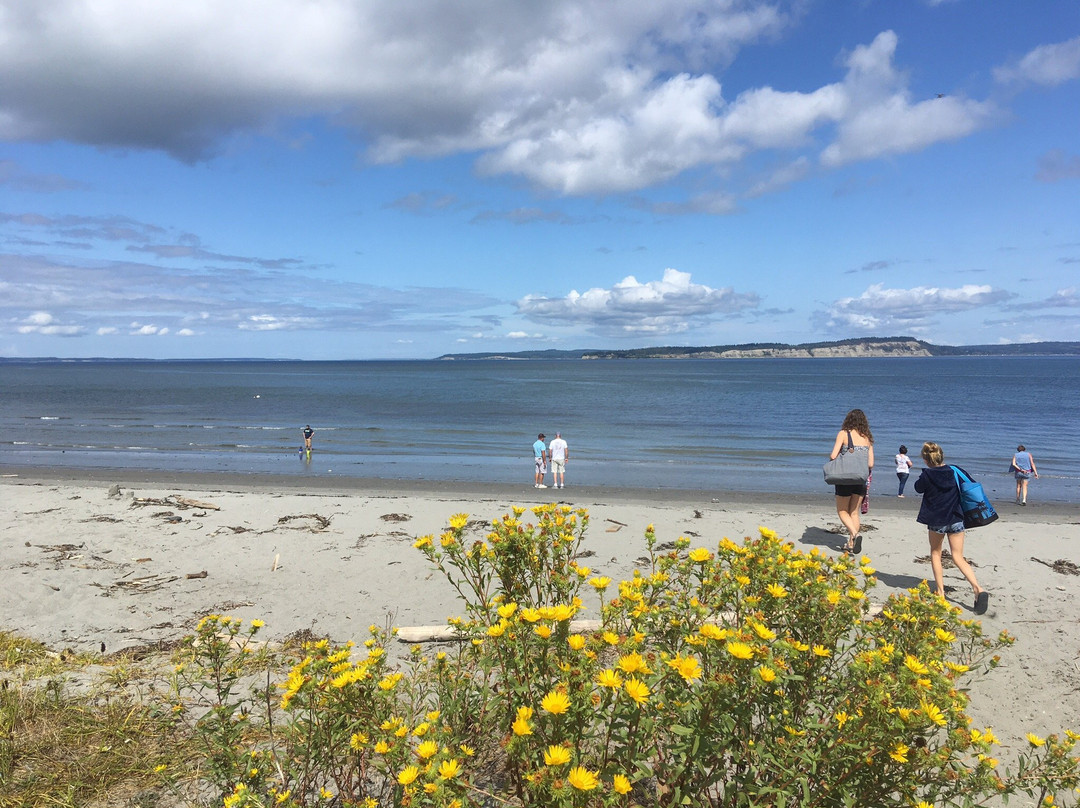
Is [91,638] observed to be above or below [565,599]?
below

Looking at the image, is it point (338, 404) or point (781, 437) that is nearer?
point (781, 437)

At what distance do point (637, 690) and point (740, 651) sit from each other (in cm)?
29

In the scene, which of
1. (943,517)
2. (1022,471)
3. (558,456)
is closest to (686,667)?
(943,517)

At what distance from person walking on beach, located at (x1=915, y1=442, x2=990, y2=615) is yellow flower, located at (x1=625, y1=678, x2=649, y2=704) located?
5331 millimetres

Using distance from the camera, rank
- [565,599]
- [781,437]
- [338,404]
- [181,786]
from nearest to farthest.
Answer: [565,599]
[181,786]
[781,437]
[338,404]

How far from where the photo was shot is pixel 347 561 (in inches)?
303

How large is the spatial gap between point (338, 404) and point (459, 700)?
2023 inches

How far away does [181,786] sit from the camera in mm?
2965

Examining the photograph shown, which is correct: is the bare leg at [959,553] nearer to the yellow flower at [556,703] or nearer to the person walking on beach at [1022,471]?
the yellow flower at [556,703]

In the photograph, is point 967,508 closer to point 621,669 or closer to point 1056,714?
point 1056,714

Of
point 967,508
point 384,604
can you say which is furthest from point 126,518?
point 967,508

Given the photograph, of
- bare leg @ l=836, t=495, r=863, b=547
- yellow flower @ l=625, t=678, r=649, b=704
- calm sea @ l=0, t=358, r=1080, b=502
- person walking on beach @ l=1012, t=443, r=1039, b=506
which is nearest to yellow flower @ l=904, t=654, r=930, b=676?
yellow flower @ l=625, t=678, r=649, b=704

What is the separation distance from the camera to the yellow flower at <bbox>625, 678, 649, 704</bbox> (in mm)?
1574

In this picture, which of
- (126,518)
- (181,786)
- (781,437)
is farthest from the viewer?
(781,437)
